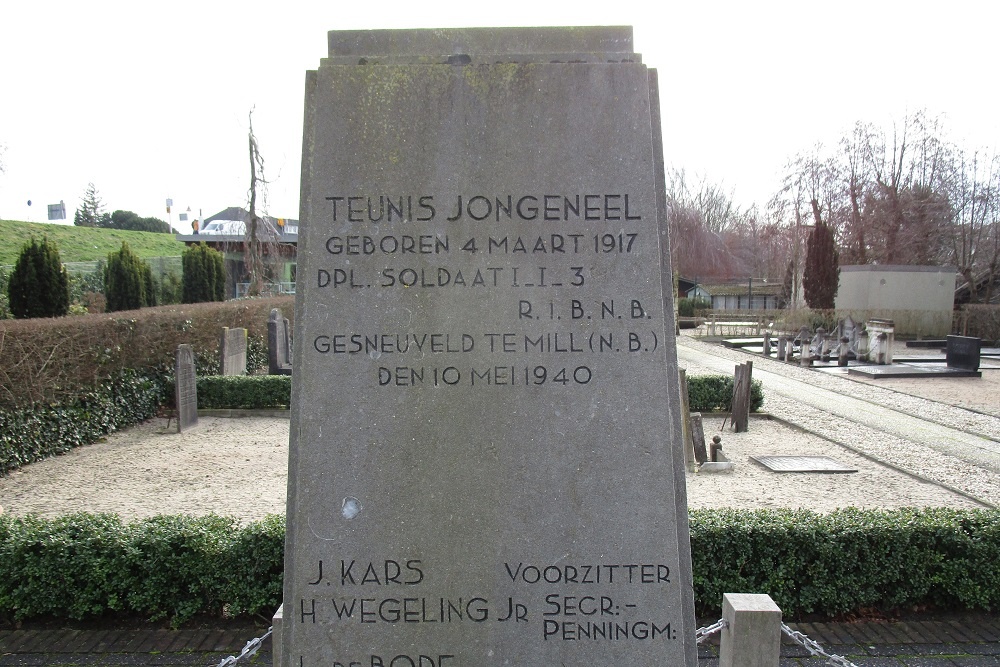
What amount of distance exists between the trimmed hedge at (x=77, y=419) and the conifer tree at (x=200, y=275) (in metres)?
12.9

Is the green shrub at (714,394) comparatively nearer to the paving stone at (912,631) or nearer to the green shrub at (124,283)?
the paving stone at (912,631)

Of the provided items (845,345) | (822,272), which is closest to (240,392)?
(845,345)

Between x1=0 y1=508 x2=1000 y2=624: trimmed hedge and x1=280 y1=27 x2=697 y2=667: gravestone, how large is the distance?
340 centimetres

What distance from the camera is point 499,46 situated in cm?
219

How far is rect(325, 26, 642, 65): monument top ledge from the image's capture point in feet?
7.16

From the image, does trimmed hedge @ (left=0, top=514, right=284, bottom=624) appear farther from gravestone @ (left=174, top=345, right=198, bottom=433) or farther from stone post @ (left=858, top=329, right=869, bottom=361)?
stone post @ (left=858, top=329, right=869, bottom=361)

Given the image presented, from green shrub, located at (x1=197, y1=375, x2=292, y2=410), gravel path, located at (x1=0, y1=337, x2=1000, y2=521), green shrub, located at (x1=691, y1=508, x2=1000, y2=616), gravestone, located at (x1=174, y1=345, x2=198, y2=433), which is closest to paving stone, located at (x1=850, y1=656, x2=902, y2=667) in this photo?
green shrub, located at (x1=691, y1=508, x2=1000, y2=616)

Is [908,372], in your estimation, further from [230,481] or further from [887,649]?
[230,481]

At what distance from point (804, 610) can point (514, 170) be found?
4.85m

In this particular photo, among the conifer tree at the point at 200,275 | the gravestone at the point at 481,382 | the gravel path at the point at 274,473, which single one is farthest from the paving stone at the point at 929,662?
the conifer tree at the point at 200,275

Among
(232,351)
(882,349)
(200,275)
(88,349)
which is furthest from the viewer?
(200,275)

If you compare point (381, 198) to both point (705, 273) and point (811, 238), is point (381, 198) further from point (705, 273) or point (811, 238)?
point (705, 273)

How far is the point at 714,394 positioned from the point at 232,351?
11448mm

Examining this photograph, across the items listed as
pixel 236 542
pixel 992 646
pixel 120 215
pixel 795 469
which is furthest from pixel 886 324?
pixel 120 215
